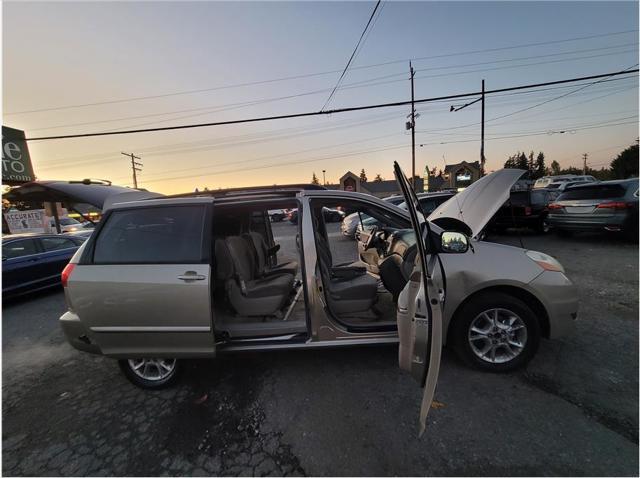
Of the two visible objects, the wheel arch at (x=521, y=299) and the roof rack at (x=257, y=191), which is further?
the roof rack at (x=257, y=191)

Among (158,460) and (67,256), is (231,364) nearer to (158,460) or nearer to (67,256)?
(158,460)

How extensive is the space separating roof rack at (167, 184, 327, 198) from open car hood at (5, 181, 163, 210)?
1.61 feet

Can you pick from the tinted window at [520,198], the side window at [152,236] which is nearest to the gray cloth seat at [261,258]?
the side window at [152,236]

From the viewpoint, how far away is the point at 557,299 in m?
2.49

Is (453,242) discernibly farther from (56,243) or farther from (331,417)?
(56,243)

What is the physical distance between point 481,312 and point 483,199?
116cm

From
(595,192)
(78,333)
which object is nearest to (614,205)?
(595,192)

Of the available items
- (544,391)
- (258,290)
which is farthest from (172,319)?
(544,391)

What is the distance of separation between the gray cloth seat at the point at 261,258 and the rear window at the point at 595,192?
25.9 feet

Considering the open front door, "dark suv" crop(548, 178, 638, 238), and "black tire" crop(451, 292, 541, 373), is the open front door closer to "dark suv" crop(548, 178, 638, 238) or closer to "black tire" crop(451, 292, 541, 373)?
"black tire" crop(451, 292, 541, 373)

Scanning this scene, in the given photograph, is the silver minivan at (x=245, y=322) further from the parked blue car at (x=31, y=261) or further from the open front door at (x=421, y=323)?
the parked blue car at (x=31, y=261)

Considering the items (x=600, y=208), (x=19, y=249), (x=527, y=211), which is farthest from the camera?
(x=527, y=211)

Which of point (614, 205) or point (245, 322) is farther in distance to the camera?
point (614, 205)

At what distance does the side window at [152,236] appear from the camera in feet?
8.06
